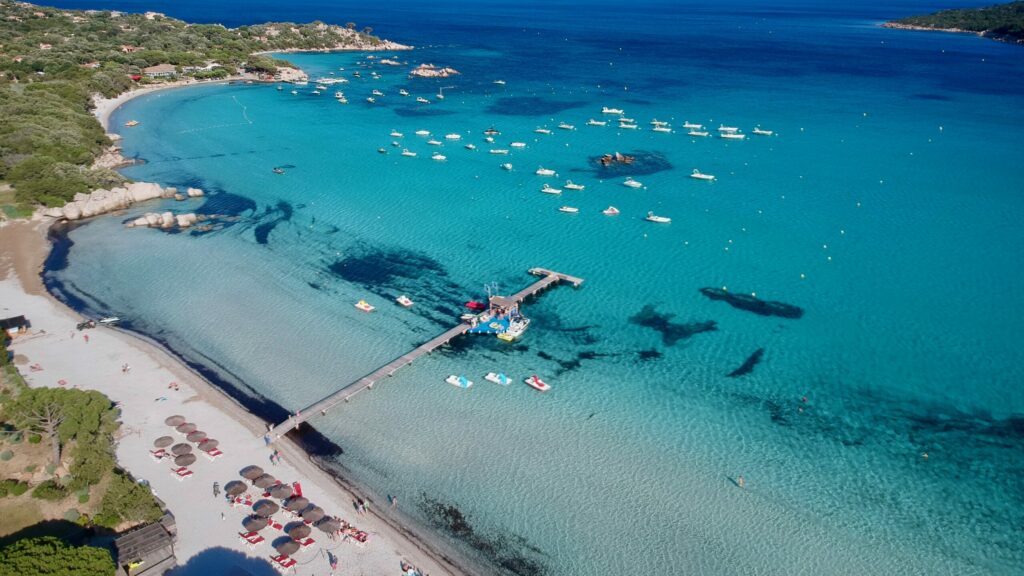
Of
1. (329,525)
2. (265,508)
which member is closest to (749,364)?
(329,525)

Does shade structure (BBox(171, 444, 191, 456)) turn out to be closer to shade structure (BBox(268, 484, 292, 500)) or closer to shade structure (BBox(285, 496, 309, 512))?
shade structure (BBox(268, 484, 292, 500))

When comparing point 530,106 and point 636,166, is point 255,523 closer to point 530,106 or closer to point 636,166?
point 636,166

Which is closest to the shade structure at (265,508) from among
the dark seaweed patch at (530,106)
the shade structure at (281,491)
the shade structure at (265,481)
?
the shade structure at (281,491)

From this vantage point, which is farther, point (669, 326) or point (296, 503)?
point (669, 326)

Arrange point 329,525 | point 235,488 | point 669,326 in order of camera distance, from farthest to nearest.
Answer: point 669,326 < point 235,488 < point 329,525

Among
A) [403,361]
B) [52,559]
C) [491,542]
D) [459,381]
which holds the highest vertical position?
[52,559]

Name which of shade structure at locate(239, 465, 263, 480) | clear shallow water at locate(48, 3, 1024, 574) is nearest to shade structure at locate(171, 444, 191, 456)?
shade structure at locate(239, 465, 263, 480)

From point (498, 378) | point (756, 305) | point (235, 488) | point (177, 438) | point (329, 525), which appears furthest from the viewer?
point (756, 305)
